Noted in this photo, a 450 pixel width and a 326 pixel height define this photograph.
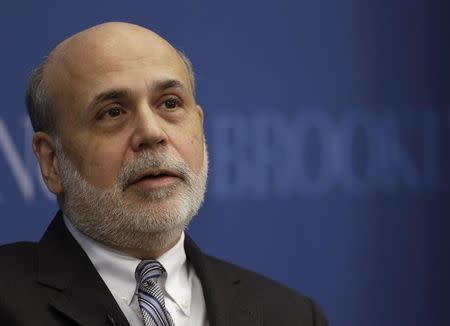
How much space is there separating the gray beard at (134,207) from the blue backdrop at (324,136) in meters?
0.92

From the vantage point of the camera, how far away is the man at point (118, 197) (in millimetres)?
2105

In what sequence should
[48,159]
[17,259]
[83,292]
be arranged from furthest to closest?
1. [48,159]
2. [17,259]
3. [83,292]

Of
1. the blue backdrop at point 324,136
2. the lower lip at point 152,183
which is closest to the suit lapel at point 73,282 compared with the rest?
the lower lip at point 152,183

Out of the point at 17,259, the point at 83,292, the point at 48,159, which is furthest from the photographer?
the point at 48,159

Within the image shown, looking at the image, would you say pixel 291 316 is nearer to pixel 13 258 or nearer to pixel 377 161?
pixel 13 258

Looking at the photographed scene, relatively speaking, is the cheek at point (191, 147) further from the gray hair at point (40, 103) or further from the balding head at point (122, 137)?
the gray hair at point (40, 103)

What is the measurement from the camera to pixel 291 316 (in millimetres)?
2338

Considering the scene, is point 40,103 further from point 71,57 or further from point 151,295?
point 151,295

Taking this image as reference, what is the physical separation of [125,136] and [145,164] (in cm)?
9

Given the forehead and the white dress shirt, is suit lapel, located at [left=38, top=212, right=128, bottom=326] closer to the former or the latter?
the white dress shirt

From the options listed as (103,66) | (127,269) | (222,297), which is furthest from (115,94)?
(222,297)

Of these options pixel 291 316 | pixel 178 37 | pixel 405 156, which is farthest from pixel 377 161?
pixel 291 316

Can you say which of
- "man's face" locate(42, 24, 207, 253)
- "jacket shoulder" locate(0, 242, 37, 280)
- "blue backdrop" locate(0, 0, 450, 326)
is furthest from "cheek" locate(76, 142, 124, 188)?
"blue backdrop" locate(0, 0, 450, 326)

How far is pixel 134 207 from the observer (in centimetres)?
214
